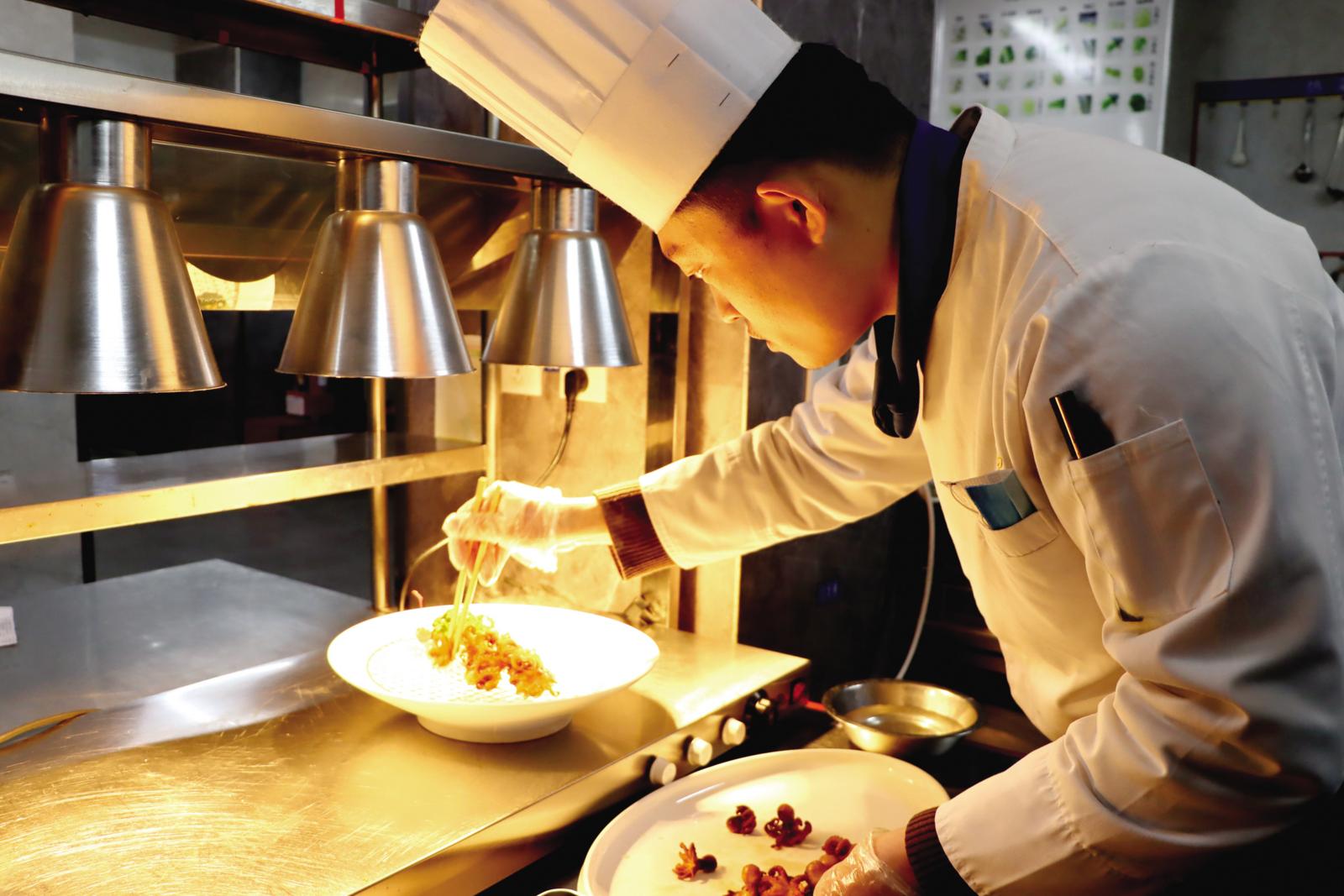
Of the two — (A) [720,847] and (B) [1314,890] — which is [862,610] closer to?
(A) [720,847]

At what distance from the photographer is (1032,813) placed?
1.03m

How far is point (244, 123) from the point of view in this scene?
1253mm

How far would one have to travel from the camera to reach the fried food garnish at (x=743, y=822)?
4.80 ft

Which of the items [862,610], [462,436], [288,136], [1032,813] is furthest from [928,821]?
[862,610]

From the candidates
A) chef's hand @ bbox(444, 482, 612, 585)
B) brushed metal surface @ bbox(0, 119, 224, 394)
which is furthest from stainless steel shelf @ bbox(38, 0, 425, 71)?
chef's hand @ bbox(444, 482, 612, 585)

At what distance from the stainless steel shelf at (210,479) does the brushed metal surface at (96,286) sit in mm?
448

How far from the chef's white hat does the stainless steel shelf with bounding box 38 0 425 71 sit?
0.39m

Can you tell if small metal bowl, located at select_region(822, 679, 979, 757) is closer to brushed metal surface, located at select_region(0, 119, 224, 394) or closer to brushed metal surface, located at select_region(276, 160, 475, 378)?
brushed metal surface, located at select_region(276, 160, 475, 378)

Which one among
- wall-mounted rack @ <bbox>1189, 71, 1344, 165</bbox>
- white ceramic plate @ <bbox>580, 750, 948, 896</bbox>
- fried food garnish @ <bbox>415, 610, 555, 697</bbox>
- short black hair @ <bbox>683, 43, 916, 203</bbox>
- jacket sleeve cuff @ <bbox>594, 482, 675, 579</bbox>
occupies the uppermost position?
wall-mounted rack @ <bbox>1189, 71, 1344, 165</bbox>

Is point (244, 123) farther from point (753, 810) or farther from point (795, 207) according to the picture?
point (753, 810)

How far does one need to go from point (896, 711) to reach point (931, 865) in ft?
2.56

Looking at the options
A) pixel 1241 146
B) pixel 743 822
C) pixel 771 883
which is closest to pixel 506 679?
pixel 743 822

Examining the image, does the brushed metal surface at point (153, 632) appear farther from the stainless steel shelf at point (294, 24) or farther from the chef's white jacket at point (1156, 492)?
the chef's white jacket at point (1156, 492)

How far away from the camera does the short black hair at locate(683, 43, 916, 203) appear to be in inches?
43.4
